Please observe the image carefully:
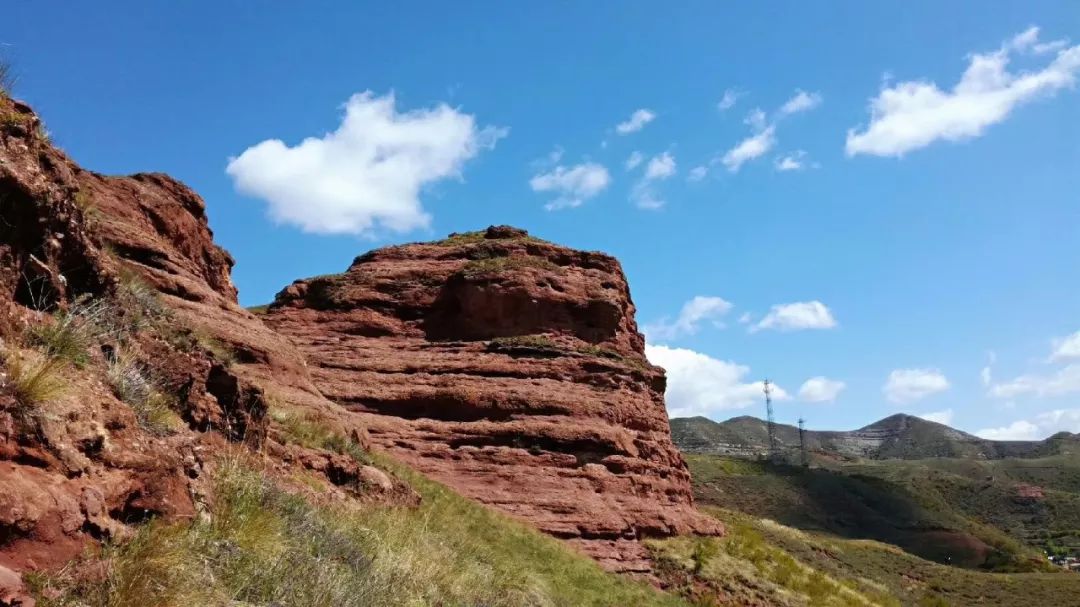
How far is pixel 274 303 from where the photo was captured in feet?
96.9

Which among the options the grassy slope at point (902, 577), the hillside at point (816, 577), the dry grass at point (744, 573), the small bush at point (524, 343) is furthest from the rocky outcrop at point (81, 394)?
the grassy slope at point (902, 577)

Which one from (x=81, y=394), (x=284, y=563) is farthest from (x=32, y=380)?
(x=284, y=563)

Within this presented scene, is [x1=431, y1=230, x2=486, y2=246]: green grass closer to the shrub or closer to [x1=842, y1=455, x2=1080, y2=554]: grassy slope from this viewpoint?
the shrub

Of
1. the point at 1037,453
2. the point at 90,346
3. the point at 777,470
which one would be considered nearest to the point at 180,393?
the point at 90,346

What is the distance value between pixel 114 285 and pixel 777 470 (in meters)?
101

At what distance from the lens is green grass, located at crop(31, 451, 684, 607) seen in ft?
11.7

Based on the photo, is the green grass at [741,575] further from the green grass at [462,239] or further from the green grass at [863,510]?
the green grass at [863,510]

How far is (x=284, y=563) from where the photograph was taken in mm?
4844

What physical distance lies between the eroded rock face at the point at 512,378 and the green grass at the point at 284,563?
410 inches

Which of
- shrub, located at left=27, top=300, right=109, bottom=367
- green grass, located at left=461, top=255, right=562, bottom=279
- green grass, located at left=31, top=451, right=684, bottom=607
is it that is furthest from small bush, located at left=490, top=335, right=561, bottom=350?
shrub, located at left=27, top=300, right=109, bottom=367

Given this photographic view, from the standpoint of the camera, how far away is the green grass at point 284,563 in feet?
11.7

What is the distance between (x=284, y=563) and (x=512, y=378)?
20.5 meters

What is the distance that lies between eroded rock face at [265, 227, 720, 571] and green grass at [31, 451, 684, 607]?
10.4 metres

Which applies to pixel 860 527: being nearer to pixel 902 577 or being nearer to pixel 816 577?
pixel 902 577
